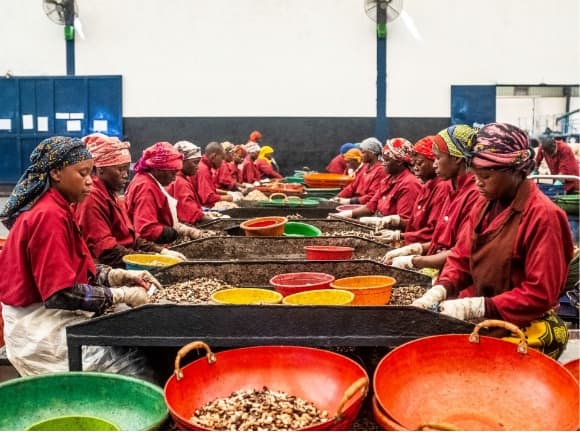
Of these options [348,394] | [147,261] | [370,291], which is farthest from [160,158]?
[348,394]

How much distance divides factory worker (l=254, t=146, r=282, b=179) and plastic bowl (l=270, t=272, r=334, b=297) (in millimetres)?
8691

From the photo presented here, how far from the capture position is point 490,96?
1244cm

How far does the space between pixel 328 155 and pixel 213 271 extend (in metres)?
9.58

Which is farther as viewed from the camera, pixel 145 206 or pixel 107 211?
pixel 145 206

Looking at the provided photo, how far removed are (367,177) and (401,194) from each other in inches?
92.9

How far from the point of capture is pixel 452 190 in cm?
383

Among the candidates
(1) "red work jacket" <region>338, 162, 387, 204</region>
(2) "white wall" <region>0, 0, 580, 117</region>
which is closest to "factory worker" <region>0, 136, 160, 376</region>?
(1) "red work jacket" <region>338, 162, 387, 204</region>

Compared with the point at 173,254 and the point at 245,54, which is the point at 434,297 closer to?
the point at 173,254

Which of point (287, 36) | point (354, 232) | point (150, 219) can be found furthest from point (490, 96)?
point (150, 219)

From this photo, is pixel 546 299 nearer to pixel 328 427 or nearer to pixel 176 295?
pixel 328 427

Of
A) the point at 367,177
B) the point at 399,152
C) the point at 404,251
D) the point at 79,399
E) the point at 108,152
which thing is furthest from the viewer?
the point at 367,177

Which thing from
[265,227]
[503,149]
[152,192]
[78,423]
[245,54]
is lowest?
[78,423]

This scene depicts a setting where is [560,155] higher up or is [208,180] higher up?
[560,155]

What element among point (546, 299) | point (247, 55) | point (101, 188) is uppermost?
point (247, 55)
